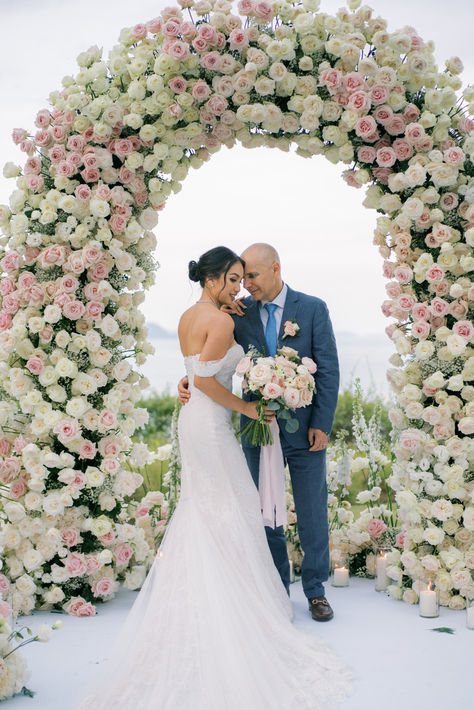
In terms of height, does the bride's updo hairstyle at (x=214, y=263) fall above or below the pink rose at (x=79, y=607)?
above

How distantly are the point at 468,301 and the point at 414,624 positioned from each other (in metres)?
2.00

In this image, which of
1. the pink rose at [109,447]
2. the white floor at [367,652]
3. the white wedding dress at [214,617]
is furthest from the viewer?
the pink rose at [109,447]

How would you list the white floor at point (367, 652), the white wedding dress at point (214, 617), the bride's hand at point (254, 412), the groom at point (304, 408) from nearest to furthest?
Answer: the white wedding dress at point (214, 617) < the white floor at point (367, 652) < the bride's hand at point (254, 412) < the groom at point (304, 408)

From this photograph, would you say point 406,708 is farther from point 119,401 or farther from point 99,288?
point 99,288

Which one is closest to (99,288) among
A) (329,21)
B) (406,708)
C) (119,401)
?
(119,401)

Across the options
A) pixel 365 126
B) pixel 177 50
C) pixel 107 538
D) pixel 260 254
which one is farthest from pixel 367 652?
pixel 177 50

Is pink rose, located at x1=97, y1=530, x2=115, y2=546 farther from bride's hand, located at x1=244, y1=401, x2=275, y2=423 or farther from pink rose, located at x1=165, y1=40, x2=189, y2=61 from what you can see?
pink rose, located at x1=165, y1=40, x2=189, y2=61

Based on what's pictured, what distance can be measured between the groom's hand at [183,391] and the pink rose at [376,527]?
2.00 m

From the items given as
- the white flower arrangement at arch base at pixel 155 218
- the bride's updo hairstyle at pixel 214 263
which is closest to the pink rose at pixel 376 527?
the white flower arrangement at arch base at pixel 155 218

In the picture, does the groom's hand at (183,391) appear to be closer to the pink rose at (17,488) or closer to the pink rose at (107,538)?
the pink rose at (107,538)

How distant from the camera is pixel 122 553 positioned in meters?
5.29

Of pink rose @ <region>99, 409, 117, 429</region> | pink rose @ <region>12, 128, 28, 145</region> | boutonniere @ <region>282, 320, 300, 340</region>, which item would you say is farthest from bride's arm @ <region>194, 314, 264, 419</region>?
pink rose @ <region>12, 128, 28, 145</region>

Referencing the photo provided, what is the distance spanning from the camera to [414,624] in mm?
4766

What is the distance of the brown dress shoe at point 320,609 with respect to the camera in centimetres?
482
